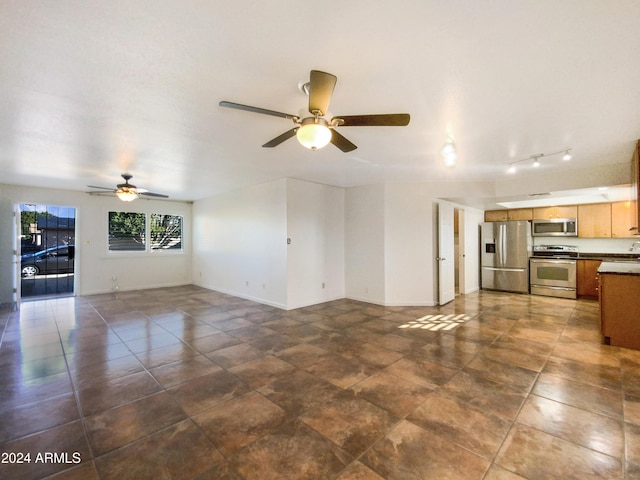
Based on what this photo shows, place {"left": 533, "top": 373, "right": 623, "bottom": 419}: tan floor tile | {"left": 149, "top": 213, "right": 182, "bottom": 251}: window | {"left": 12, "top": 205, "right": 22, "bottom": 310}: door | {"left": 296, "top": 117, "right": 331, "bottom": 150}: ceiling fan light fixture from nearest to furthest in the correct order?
{"left": 296, "top": 117, "right": 331, "bottom": 150}: ceiling fan light fixture < {"left": 533, "top": 373, "right": 623, "bottom": 419}: tan floor tile < {"left": 12, "top": 205, "right": 22, "bottom": 310}: door < {"left": 149, "top": 213, "right": 182, "bottom": 251}: window

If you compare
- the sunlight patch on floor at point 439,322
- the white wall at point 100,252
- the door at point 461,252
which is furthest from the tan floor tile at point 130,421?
the door at point 461,252

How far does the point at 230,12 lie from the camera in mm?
1449

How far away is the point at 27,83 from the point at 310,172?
3412 millimetres

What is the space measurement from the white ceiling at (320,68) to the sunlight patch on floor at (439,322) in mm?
2561

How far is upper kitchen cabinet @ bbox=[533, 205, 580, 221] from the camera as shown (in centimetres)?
656

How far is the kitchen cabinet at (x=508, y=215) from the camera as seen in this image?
7082 mm

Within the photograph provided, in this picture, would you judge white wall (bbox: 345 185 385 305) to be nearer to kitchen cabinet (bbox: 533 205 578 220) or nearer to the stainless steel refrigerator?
the stainless steel refrigerator

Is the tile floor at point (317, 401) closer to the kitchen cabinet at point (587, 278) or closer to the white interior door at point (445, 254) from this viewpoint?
the white interior door at point (445, 254)

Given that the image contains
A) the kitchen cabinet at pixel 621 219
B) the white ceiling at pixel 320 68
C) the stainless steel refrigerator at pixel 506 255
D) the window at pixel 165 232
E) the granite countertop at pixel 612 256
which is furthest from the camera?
the window at pixel 165 232

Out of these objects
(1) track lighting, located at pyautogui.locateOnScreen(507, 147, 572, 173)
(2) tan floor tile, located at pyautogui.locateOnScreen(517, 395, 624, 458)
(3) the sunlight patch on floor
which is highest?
(1) track lighting, located at pyautogui.locateOnScreen(507, 147, 572, 173)

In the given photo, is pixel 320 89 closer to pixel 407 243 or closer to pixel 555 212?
pixel 407 243

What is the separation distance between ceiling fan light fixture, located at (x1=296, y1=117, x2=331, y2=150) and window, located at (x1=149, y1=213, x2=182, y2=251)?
24.4 ft

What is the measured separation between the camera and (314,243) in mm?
5762

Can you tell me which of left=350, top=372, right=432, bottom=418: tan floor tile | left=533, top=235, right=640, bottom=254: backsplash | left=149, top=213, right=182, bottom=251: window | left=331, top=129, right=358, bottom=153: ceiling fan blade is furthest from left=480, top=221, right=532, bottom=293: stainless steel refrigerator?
left=149, top=213, right=182, bottom=251: window
